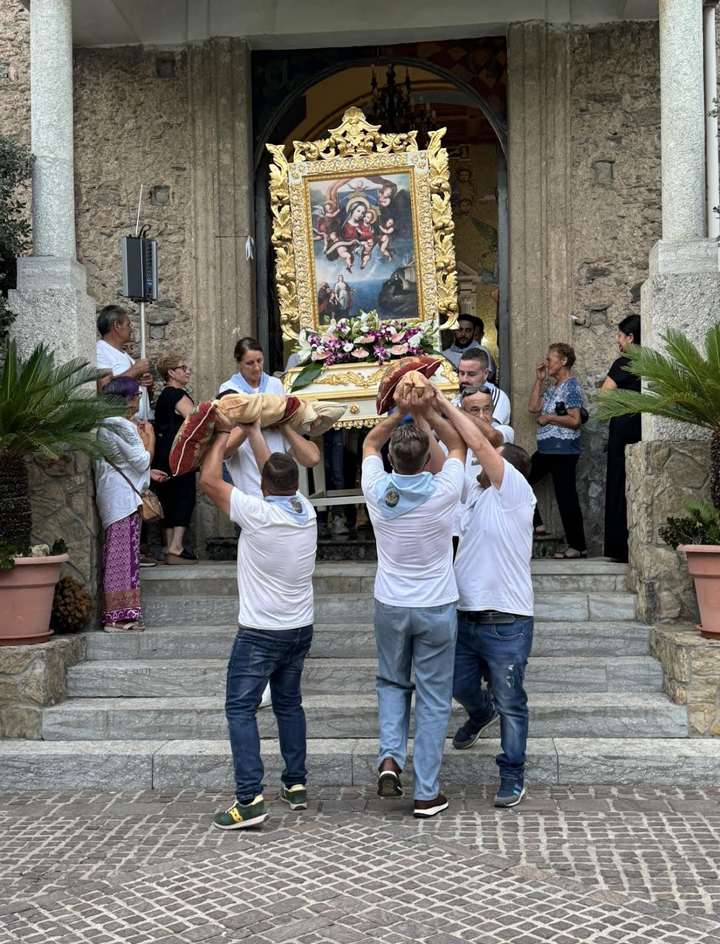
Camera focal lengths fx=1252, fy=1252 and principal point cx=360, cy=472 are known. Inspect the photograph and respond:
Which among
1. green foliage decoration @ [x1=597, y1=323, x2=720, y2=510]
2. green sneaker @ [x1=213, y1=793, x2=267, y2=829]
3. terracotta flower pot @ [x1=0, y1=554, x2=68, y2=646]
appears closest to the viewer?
green sneaker @ [x1=213, y1=793, x2=267, y2=829]

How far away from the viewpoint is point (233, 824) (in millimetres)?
5332

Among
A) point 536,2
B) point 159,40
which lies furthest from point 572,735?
point 159,40

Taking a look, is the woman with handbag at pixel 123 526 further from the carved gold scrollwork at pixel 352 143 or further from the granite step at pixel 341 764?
the carved gold scrollwork at pixel 352 143

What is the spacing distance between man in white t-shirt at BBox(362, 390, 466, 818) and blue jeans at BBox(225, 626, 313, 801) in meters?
0.38

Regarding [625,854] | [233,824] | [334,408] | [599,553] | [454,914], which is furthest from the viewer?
[599,553]

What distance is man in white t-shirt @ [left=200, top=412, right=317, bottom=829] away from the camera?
5.35m

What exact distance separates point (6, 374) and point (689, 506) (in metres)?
3.87

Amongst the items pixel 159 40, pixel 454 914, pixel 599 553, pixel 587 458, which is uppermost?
pixel 159 40

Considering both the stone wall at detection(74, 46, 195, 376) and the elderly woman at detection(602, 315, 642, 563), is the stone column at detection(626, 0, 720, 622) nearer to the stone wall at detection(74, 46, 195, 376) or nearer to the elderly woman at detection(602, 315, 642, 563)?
the elderly woman at detection(602, 315, 642, 563)

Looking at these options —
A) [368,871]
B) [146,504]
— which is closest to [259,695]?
[368,871]

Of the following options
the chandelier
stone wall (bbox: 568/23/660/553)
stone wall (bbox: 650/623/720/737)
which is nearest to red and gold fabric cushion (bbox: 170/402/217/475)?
stone wall (bbox: 650/623/720/737)

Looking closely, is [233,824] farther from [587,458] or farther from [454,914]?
[587,458]

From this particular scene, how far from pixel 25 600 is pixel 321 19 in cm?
554

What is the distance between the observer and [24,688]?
6.71 meters
